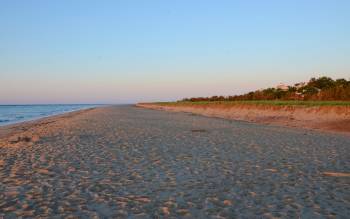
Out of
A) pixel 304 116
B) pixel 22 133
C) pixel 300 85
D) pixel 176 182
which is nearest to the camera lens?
pixel 176 182

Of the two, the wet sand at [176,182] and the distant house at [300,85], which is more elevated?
the distant house at [300,85]

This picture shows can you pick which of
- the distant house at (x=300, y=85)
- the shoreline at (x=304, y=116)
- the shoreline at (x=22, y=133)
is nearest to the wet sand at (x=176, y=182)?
the shoreline at (x=22, y=133)

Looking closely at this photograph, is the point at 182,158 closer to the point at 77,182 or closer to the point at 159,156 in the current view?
the point at 159,156

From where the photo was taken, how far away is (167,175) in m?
7.98

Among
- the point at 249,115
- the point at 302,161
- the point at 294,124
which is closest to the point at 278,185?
the point at 302,161

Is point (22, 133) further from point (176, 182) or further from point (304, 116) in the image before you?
point (304, 116)

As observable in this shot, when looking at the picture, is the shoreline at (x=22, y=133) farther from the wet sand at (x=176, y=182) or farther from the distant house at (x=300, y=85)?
the distant house at (x=300, y=85)

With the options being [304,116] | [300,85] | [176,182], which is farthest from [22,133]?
[300,85]

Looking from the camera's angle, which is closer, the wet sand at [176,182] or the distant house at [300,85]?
the wet sand at [176,182]

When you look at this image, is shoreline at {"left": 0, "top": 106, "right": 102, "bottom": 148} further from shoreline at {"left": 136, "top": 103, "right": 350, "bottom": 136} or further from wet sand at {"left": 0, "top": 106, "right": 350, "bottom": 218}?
shoreline at {"left": 136, "top": 103, "right": 350, "bottom": 136}

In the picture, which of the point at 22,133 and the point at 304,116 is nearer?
the point at 22,133

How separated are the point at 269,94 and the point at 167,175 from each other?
51131mm

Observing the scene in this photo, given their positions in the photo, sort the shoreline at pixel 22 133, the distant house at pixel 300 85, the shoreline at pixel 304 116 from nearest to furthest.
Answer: the shoreline at pixel 22 133, the shoreline at pixel 304 116, the distant house at pixel 300 85

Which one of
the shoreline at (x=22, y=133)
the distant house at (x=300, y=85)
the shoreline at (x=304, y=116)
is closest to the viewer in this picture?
the shoreline at (x=22, y=133)
